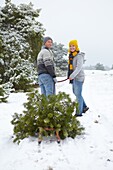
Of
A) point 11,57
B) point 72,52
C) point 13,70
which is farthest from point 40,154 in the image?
point 11,57

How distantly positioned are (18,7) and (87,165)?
43.8 feet

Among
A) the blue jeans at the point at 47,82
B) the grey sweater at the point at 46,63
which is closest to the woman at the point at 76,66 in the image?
the blue jeans at the point at 47,82

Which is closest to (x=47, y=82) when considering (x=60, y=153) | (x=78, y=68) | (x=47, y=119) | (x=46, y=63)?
(x=46, y=63)

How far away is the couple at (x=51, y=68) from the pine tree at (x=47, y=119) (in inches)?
39.9

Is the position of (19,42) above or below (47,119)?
above

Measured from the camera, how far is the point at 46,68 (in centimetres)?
517

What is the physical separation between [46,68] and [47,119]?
1.68m

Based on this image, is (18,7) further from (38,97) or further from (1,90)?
(38,97)

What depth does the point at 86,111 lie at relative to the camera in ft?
21.8

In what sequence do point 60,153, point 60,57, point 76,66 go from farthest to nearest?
point 60,57 → point 76,66 → point 60,153

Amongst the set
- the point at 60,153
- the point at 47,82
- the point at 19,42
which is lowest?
the point at 60,153

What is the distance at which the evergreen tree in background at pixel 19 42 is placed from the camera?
12812 mm

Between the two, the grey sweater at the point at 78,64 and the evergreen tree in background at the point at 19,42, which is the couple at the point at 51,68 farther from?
the evergreen tree in background at the point at 19,42

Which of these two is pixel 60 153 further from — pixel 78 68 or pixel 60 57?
pixel 60 57
